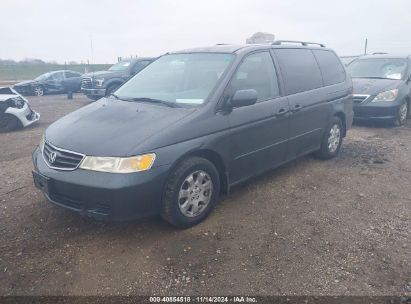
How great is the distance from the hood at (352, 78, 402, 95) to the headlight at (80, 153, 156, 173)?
6809 mm

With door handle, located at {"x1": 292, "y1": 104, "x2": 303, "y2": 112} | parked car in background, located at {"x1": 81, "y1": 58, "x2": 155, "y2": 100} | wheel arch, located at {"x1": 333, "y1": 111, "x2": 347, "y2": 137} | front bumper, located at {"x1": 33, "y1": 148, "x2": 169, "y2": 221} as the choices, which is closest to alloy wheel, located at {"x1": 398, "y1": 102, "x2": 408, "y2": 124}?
wheel arch, located at {"x1": 333, "y1": 111, "x2": 347, "y2": 137}

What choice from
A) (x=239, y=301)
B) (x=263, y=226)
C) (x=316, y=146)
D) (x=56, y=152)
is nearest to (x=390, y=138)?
(x=316, y=146)

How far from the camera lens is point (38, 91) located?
1791 centimetres

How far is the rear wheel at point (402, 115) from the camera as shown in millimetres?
8310

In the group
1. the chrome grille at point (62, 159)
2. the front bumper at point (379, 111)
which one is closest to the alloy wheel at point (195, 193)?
the chrome grille at point (62, 159)

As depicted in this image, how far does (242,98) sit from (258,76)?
720mm

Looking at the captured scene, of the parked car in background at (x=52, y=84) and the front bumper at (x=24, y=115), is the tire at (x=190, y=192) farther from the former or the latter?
the parked car in background at (x=52, y=84)

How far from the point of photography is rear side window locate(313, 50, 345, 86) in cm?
543

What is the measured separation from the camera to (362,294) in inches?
104

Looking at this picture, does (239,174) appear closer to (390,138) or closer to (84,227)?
(84,227)

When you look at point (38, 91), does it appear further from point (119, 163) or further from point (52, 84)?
point (119, 163)

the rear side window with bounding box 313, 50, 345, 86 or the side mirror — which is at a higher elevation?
the rear side window with bounding box 313, 50, 345, 86

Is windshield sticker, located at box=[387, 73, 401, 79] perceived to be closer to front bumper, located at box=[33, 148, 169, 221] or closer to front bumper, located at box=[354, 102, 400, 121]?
front bumper, located at box=[354, 102, 400, 121]

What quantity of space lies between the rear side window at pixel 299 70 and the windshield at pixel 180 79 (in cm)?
94
